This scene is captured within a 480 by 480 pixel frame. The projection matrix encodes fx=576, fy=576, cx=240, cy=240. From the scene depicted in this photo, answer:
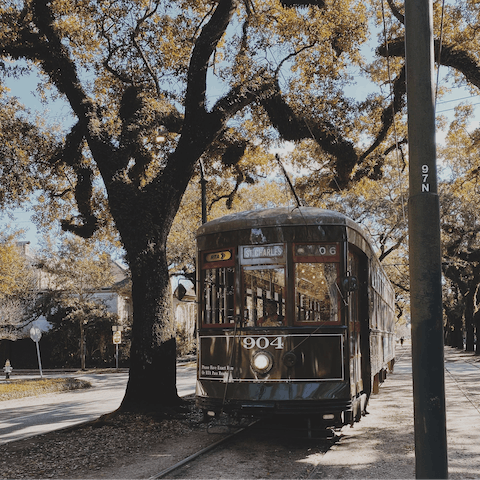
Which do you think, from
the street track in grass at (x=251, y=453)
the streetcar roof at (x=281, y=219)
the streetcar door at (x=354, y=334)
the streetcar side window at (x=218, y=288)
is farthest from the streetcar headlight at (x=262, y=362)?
the streetcar roof at (x=281, y=219)

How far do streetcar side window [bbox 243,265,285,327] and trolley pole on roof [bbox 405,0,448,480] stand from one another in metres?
3.59

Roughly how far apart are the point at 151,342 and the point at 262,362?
386 cm

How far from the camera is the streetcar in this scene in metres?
7.46

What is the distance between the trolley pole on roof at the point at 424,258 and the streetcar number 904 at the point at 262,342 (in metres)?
3.53

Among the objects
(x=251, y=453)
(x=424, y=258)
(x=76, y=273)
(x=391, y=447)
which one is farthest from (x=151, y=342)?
(x=76, y=273)

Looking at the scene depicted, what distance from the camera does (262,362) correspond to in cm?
759

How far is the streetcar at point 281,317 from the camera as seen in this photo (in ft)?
24.5

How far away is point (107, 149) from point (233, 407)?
6.12m

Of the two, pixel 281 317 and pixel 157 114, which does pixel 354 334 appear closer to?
pixel 281 317

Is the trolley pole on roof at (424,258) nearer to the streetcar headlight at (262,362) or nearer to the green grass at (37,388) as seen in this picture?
the streetcar headlight at (262,362)

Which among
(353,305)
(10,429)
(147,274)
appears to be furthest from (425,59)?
(10,429)

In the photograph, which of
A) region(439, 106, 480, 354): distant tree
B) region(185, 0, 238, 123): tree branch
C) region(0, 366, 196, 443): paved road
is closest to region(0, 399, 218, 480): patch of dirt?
region(0, 366, 196, 443): paved road

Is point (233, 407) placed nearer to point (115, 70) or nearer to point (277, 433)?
point (277, 433)

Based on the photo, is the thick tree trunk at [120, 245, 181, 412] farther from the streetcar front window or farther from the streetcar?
the streetcar front window
